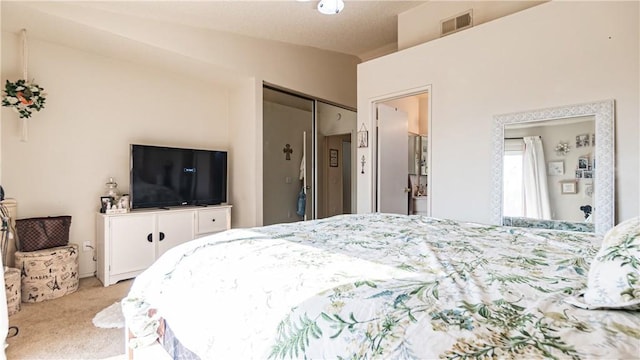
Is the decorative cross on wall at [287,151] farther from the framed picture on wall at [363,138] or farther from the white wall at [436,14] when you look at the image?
the white wall at [436,14]

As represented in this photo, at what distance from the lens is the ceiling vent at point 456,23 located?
319 cm

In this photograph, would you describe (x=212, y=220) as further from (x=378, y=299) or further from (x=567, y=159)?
(x=567, y=159)

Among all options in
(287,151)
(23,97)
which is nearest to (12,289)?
(23,97)

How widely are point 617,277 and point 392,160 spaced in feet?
11.0

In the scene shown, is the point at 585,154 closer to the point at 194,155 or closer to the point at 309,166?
the point at 309,166

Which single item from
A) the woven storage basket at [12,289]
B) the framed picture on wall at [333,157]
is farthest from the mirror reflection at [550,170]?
the woven storage basket at [12,289]

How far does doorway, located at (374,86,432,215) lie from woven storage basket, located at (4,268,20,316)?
3404mm

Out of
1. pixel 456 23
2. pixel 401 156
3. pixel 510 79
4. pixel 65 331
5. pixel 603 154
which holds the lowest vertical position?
pixel 65 331

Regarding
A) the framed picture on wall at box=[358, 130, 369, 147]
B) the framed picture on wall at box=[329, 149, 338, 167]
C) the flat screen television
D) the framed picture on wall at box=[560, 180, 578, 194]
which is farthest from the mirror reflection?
the flat screen television

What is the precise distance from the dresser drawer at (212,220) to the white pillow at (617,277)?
3725 millimetres

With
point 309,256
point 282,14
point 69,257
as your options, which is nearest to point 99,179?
point 69,257

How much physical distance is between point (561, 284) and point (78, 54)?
14.3 ft

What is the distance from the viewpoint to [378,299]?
759 mm

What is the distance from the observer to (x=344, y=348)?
0.67 meters
